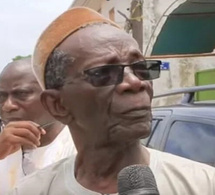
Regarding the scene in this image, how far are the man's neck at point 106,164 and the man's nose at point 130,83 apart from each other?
19 cm

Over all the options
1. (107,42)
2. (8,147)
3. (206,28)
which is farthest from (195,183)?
(206,28)

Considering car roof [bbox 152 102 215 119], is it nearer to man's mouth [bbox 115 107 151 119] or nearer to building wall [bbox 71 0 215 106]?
man's mouth [bbox 115 107 151 119]

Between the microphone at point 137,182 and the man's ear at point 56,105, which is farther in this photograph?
the man's ear at point 56,105

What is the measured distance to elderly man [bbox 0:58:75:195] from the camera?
326 cm

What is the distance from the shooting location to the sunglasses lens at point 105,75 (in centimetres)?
228

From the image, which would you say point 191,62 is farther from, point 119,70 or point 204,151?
point 119,70

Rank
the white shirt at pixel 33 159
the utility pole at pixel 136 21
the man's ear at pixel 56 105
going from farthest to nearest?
the utility pole at pixel 136 21 → the white shirt at pixel 33 159 → the man's ear at pixel 56 105

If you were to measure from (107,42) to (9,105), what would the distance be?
4.30 feet

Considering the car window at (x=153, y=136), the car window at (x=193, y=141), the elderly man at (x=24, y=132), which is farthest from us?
the car window at (x=153, y=136)

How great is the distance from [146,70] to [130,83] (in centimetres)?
10

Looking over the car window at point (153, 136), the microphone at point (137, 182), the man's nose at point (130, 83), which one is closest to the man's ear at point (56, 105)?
the man's nose at point (130, 83)

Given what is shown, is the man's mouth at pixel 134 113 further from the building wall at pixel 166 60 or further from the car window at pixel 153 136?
the building wall at pixel 166 60

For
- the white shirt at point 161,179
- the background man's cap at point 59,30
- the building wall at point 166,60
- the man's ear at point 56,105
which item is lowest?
the building wall at point 166,60

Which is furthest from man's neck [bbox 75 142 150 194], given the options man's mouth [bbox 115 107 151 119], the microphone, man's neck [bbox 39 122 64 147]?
man's neck [bbox 39 122 64 147]
